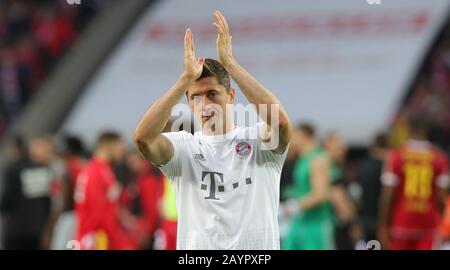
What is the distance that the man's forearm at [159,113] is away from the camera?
493 centimetres

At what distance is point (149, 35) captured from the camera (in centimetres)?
1830

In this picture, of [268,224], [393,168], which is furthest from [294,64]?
[268,224]

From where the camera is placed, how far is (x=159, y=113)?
498 cm

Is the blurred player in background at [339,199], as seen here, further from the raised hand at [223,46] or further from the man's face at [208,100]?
the raised hand at [223,46]

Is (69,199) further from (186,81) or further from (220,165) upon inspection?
A: (186,81)

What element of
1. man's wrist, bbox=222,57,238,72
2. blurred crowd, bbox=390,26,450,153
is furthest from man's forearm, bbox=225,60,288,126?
blurred crowd, bbox=390,26,450,153

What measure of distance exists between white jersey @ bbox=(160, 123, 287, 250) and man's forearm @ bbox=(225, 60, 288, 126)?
0.27 m

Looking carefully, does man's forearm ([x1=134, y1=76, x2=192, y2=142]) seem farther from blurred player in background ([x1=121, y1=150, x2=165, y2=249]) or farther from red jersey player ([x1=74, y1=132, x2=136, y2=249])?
blurred player in background ([x1=121, y1=150, x2=165, y2=249])

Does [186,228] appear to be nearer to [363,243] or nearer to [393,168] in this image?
[393,168]

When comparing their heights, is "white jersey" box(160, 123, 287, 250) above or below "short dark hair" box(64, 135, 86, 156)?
below

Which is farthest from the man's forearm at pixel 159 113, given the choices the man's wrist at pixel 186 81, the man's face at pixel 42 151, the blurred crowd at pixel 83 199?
the man's face at pixel 42 151

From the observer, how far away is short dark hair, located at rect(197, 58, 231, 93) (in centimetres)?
514

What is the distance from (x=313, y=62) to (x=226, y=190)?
12.0m
